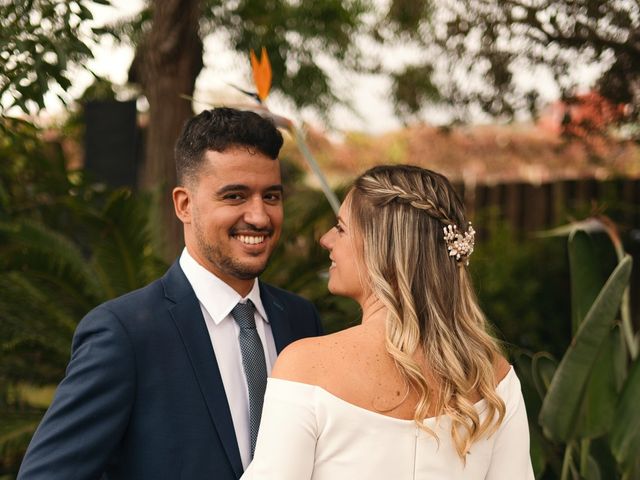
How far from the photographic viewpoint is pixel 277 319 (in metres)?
2.77

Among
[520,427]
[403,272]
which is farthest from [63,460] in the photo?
[520,427]

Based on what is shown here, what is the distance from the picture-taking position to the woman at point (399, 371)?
6.84ft

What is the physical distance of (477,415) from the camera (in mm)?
2211

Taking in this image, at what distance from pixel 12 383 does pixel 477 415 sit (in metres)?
3.37

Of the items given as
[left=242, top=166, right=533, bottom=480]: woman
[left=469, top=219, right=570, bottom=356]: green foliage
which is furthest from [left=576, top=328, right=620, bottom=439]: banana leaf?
[left=469, top=219, right=570, bottom=356]: green foliage

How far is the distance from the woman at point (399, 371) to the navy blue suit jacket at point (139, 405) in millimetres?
296

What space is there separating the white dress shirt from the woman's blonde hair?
1.60 ft

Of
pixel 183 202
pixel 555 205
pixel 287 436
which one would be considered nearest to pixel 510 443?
pixel 287 436

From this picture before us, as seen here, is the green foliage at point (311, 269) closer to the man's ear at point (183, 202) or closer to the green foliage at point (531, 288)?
the man's ear at point (183, 202)

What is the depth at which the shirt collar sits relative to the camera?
258 cm

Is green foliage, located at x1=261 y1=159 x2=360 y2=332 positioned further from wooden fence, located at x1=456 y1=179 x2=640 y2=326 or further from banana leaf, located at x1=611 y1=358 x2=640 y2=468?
wooden fence, located at x1=456 y1=179 x2=640 y2=326

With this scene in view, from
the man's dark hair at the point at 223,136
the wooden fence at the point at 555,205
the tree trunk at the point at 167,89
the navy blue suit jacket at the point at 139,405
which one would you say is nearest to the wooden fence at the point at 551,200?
the wooden fence at the point at 555,205

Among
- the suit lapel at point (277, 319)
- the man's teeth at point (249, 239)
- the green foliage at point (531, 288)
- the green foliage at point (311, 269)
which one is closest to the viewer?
the man's teeth at point (249, 239)

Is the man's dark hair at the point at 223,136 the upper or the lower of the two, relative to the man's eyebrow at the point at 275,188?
upper
